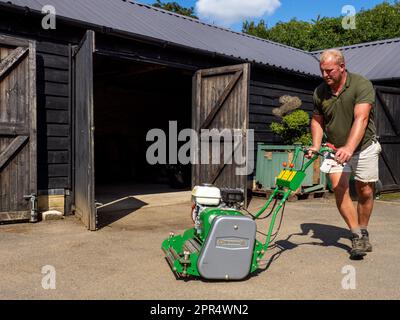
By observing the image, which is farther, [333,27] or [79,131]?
[333,27]

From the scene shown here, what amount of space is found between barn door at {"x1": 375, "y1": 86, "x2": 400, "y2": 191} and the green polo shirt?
6.31 meters

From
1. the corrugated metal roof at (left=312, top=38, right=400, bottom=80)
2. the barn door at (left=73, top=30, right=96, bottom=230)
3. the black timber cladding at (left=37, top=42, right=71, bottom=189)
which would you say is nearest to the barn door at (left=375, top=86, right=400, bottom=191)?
the corrugated metal roof at (left=312, top=38, right=400, bottom=80)

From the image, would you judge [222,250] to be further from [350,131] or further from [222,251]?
[350,131]

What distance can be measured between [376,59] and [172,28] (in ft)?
23.4

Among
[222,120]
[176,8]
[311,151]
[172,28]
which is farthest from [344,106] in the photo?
[176,8]

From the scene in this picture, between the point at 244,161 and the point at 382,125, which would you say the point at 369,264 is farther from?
the point at 382,125

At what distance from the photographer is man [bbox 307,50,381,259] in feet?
13.8

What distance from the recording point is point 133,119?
1474 cm

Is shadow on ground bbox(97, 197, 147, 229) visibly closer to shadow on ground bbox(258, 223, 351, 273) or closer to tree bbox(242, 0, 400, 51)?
shadow on ground bbox(258, 223, 351, 273)

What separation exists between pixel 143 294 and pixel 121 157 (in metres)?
11.3

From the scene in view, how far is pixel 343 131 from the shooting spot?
14.4ft

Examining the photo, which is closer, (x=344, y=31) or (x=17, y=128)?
(x=17, y=128)

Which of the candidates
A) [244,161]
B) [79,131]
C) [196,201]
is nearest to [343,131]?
[196,201]

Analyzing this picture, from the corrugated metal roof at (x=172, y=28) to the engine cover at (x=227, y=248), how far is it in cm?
463
